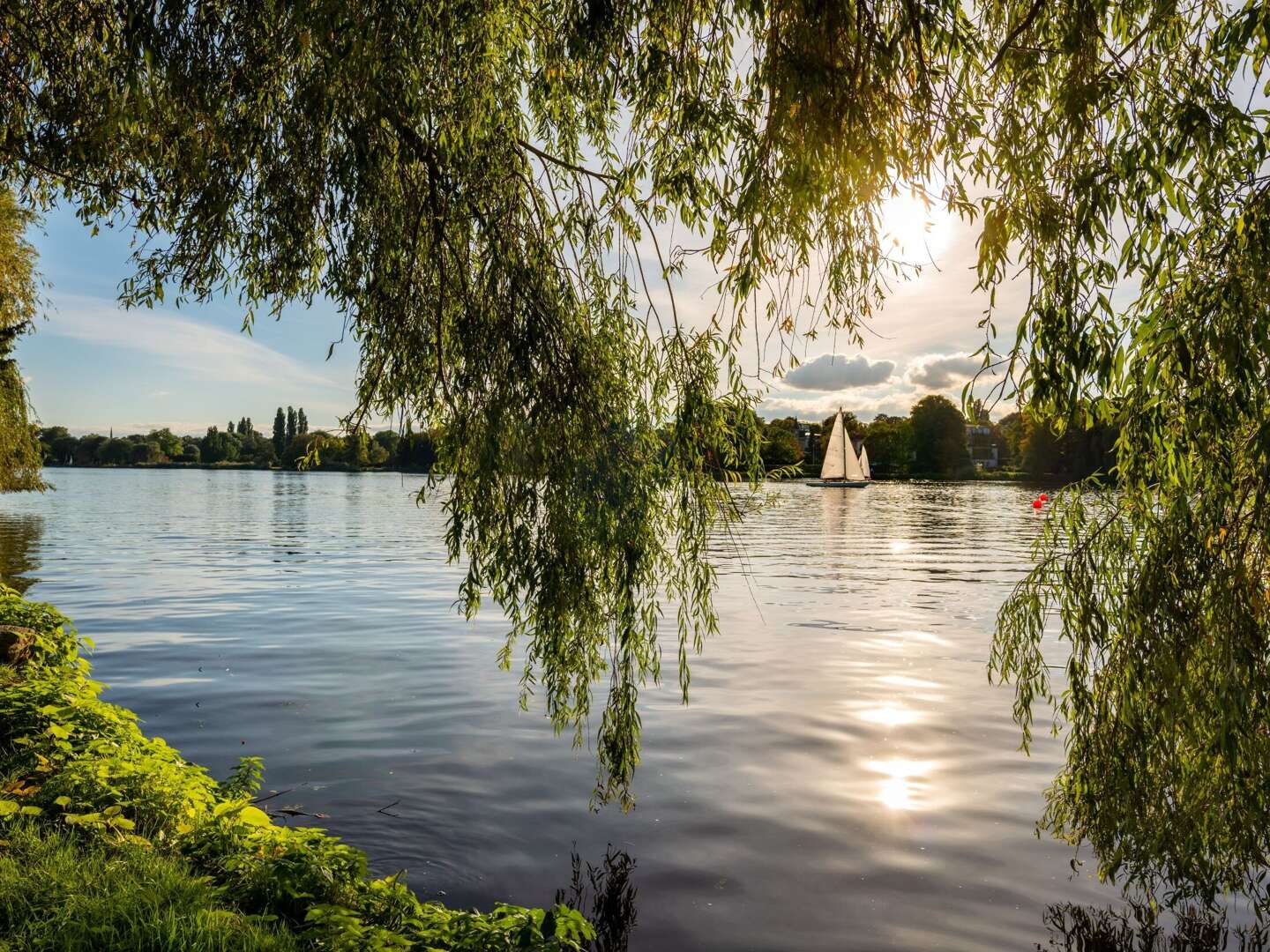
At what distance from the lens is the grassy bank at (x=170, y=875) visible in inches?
169

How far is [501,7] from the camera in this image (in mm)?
6441

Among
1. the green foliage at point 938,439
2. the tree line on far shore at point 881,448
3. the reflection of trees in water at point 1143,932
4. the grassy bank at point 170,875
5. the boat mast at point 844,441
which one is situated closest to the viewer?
the grassy bank at point 170,875

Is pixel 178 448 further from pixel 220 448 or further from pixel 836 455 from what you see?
pixel 836 455

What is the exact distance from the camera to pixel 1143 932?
6.99 m

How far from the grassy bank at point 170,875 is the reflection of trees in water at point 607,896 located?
26 cm

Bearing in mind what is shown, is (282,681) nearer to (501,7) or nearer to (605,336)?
(605,336)

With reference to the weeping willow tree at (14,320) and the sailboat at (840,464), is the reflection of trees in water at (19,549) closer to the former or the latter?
the weeping willow tree at (14,320)

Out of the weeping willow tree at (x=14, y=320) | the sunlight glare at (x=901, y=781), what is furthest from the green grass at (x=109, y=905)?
the weeping willow tree at (x=14, y=320)

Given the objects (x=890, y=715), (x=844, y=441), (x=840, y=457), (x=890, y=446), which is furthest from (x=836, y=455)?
(x=890, y=715)

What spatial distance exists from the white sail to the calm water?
68.1 m

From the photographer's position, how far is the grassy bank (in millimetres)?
4285

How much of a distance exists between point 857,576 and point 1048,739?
52.9ft

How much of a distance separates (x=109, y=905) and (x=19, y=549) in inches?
1261

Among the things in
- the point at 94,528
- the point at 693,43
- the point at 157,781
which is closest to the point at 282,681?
the point at 157,781
